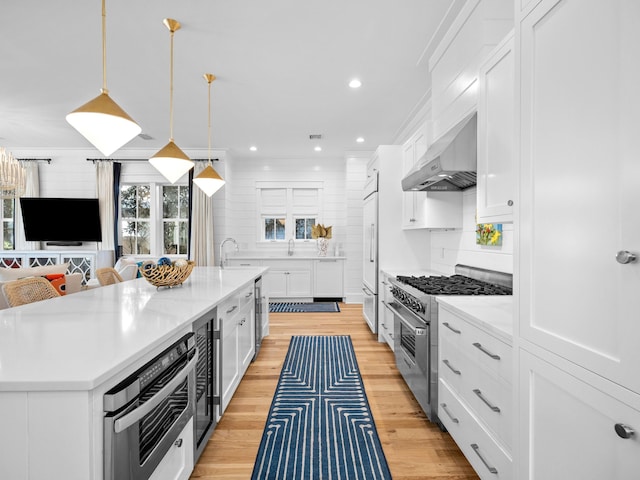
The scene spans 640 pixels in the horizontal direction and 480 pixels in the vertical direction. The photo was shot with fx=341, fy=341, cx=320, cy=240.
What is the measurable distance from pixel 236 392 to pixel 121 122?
2.06 m

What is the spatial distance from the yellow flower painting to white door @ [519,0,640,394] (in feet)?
4.69

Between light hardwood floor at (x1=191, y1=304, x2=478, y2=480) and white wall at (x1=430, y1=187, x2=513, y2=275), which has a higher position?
white wall at (x1=430, y1=187, x2=513, y2=275)

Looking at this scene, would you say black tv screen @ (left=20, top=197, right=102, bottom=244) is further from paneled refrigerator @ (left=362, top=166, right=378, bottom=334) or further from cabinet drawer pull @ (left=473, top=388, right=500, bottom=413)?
cabinet drawer pull @ (left=473, top=388, right=500, bottom=413)

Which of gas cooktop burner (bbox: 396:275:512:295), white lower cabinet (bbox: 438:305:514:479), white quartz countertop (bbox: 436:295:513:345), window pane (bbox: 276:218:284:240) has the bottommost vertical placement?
white lower cabinet (bbox: 438:305:514:479)

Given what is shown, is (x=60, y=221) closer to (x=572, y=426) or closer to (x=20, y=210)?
(x=20, y=210)

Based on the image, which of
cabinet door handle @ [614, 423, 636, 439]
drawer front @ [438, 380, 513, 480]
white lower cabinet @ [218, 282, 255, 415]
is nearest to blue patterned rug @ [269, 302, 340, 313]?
white lower cabinet @ [218, 282, 255, 415]

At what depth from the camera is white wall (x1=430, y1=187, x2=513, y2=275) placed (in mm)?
2434

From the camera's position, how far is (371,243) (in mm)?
4230

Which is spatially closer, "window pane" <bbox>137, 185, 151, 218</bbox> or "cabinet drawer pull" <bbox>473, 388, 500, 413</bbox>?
"cabinet drawer pull" <bbox>473, 388, 500, 413</bbox>

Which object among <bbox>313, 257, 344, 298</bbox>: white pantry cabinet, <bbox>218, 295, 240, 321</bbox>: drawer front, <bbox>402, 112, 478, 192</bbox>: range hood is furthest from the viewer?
<bbox>313, 257, 344, 298</bbox>: white pantry cabinet

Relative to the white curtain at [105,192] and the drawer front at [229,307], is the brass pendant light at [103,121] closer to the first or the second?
the drawer front at [229,307]

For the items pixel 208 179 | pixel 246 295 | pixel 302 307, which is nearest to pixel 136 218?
pixel 302 307

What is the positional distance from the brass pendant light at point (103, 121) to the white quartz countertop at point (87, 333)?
2.98 feet

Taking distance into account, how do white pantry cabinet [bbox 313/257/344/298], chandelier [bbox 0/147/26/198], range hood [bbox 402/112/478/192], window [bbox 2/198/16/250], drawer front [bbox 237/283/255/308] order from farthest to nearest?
1. white pantry cabinet [bbox 313/257/344/298]
2. window [bbox 2/198/16/250]
3. chandelier [bbox 0/147/26/198]
4. drawer front [bbox 237/283/255/308]
5. range hood [bbox 402/112/478/192]
